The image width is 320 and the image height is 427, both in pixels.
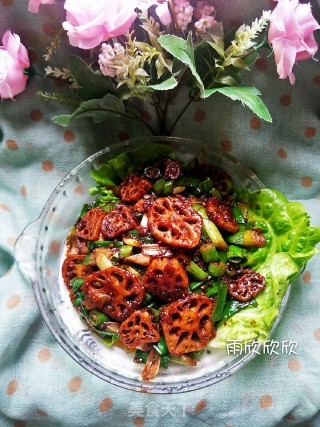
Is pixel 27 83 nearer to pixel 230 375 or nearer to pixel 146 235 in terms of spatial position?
pixel 146 235

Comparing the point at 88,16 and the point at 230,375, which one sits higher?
the point at 88,16

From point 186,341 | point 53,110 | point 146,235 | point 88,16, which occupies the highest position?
point 88,16

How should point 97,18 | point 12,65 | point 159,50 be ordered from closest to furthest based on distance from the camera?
point 97,18, point 159,50, point 12,65

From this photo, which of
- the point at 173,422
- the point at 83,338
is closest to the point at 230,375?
the point at 173,422

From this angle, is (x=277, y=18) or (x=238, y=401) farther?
(x=238, y=401)

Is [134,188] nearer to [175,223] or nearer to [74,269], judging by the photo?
[175,223]

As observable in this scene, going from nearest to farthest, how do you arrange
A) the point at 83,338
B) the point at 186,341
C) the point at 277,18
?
the point at 277,18, the point at 186,341, the point at 83,338

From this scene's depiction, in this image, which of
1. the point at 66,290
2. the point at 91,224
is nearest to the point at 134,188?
the point at 91,224
